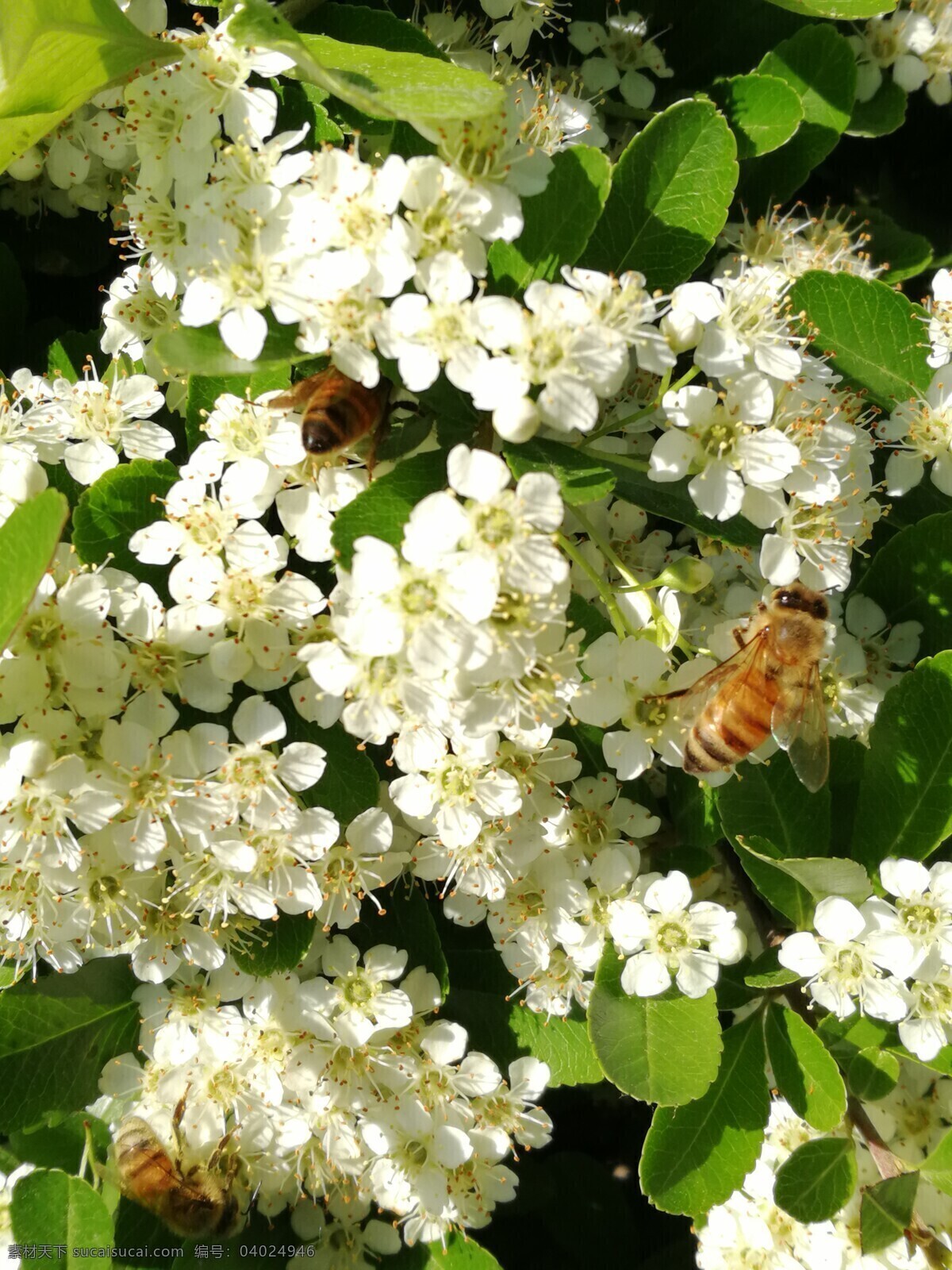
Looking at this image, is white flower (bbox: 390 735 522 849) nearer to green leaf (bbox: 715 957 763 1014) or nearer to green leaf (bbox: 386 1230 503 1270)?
green leaf (bbox: 715 957 763 1014)

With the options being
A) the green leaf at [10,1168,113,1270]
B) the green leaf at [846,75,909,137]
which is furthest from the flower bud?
the green leaf at [10,1168,113,1270]

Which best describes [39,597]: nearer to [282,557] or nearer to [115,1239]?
[282,557]

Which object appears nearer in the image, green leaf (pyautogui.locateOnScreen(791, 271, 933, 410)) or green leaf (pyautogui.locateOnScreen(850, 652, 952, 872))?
green leaf (pyautogui.locateOnScreen(850, 652, 952, 872))

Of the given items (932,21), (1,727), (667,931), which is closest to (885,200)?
(932,21)

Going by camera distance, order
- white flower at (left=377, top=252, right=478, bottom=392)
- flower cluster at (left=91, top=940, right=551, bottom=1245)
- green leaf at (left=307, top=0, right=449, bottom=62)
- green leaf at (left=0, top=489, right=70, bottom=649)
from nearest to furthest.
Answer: green leaf at (left=0, top=489, right=70, bottom=649), white flower at (left=377, top=252, right=478, bottom=392), green leaf at (left=307, top=0, right=449, bottom=62), flower cluster at (left=91, top=940, right=551, bottom=1245)

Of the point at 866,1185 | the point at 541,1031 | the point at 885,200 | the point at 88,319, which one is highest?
the point at 885,200

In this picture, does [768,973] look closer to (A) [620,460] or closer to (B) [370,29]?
(A) [620,460]

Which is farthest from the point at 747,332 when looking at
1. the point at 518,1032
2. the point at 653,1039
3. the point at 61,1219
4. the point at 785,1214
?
the point at 61,1219
